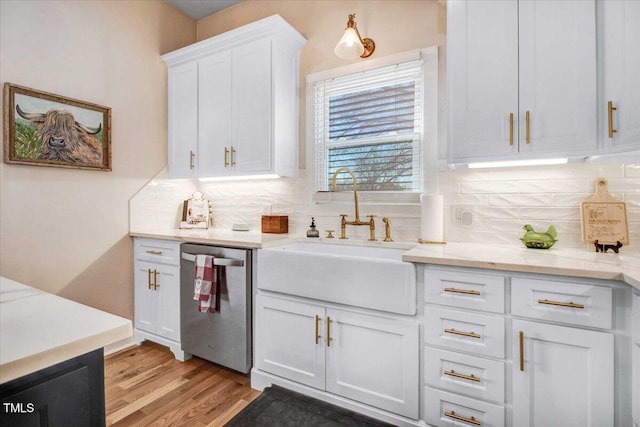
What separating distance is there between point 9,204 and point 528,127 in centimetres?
311

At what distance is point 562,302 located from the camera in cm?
129

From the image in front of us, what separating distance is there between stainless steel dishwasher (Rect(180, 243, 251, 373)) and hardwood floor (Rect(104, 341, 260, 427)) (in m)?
0.12

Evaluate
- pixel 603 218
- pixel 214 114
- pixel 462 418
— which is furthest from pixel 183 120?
pixel 603 218

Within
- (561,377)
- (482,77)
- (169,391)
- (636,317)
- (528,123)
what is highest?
(482,77)

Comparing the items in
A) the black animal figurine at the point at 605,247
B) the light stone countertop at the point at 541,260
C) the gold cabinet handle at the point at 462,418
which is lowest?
the gold cabinet handle at the point at 462,418

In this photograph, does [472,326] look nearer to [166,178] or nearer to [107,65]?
[166,178]

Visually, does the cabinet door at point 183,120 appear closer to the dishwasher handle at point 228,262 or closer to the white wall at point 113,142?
the white wall at point 113,142

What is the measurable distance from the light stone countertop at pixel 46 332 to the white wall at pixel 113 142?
1.72 metres

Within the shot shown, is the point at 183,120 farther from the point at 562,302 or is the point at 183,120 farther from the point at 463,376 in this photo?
the point at 562,302

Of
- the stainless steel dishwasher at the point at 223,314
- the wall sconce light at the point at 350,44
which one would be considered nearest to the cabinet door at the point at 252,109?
the wall sconce light at the point at 350,44

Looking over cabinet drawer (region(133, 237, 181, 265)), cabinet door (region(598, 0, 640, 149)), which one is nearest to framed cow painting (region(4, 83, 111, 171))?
cabinet drawer (region(133, 237, 181, 265))

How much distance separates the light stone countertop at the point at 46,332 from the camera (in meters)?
0.56

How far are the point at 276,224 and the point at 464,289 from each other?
1614mm

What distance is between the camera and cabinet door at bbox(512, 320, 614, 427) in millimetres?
1233
